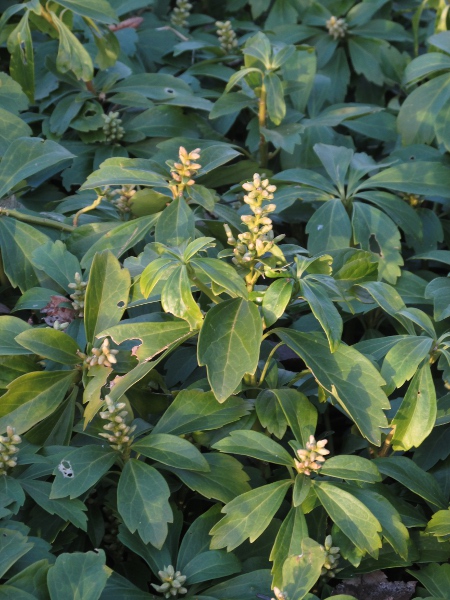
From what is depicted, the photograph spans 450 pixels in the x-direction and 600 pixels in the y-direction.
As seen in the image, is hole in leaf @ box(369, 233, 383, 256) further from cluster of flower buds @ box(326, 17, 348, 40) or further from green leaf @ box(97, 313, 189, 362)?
cluster of flower buds @ box(326, 17, 348, 40)

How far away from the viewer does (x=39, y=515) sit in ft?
4.90

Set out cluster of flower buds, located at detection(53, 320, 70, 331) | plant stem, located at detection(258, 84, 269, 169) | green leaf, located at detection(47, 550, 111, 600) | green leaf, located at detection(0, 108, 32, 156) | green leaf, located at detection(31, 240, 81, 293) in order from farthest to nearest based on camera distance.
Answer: plant stem, located at detection(258, 84, 269, 169) → green leaf, located at detection(0, 108, 32, 156) → green leaf, located at detection(31, 240, 81, 293) → cluster of flower buds, located at detection(53, 320, 70, 331) → green leaf, located at detection(47, 550, 111, 600)

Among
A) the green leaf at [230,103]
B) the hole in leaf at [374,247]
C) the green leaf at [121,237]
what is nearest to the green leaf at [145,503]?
the green leaf at [121,237]

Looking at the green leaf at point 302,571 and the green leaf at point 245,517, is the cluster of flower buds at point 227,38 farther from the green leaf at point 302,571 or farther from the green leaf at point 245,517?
the green leaf at point 302,571

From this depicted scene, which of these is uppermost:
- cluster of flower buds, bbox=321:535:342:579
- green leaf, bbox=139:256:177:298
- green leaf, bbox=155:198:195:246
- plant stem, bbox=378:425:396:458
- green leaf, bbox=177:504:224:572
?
green leaf, bbox=139:256:177:298

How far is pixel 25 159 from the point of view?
1953 mm

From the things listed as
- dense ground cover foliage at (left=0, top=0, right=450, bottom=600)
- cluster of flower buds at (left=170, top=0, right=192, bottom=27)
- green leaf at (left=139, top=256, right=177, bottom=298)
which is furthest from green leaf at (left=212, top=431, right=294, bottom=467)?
cluster of flower buds at (left=170, top=0, right=192, bottom=27)

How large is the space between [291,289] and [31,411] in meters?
0.58

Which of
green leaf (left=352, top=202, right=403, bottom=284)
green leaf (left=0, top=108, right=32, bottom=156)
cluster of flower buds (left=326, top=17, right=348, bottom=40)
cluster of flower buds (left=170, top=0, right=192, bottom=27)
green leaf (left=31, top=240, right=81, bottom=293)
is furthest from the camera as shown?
cluster of flower buds (left=170, top=0, right=192, bottom=27)

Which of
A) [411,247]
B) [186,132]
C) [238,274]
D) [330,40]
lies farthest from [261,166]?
[238,274]

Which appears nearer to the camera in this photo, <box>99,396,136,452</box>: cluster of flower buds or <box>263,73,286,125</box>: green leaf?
<box>99,396,136,452</box>: cluster of flower buds

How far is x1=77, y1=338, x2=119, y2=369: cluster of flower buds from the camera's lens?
5.02 ft

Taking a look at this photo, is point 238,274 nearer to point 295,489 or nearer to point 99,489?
point 295,489

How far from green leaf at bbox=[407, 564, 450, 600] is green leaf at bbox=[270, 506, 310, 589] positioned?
11.2 inches
